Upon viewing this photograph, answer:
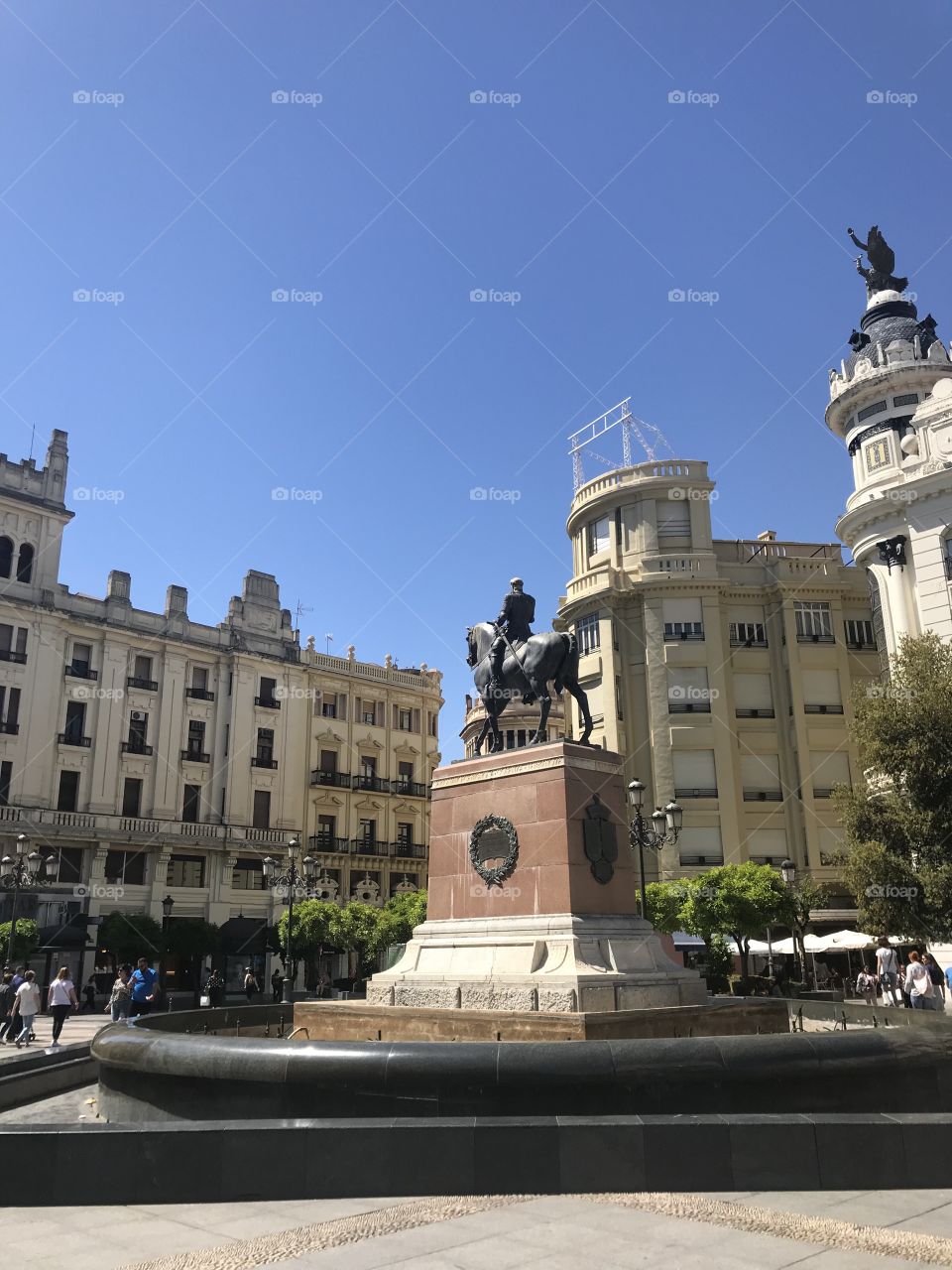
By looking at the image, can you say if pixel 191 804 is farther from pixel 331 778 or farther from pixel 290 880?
pixel 290 880

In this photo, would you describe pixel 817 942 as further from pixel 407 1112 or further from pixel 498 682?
pixel 407 1112

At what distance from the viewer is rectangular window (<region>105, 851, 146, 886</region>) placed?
43.8 meters

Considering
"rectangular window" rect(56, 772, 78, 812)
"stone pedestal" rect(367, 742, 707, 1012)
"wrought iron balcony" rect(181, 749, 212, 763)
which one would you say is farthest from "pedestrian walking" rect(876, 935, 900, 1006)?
"wrought iron balcony" rect(181, 749, 212, 763)

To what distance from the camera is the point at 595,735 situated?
46.5 m

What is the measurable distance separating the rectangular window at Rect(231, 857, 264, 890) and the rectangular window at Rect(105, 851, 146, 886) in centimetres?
500

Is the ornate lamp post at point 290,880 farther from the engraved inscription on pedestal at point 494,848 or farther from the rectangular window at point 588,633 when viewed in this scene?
the rectangular window at point 588,633

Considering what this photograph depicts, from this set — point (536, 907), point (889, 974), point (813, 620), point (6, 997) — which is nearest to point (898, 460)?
point (813, 620)

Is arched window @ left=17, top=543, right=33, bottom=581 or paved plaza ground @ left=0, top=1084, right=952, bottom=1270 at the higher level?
arched window @ left=17, top=543, right=33, bottom=581

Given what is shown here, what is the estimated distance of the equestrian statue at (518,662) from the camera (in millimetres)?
15328

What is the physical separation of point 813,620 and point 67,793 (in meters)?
35.6

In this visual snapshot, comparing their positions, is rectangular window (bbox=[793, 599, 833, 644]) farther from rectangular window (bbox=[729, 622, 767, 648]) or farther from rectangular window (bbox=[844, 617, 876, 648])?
rectangular window (bbox=[729, 622, 767, 648])

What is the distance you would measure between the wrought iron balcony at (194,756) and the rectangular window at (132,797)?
2706 mm

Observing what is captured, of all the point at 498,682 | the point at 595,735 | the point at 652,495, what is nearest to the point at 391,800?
the point at 595,735

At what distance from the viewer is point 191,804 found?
48.4 meters
